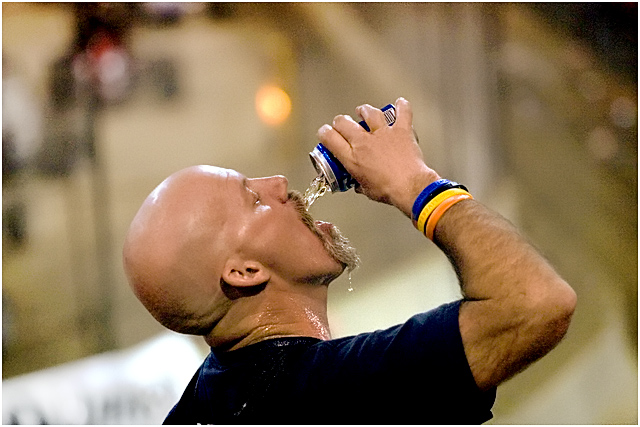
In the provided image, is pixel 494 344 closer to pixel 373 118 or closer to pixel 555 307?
pixel 555 307

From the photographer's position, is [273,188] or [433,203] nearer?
[433,203]

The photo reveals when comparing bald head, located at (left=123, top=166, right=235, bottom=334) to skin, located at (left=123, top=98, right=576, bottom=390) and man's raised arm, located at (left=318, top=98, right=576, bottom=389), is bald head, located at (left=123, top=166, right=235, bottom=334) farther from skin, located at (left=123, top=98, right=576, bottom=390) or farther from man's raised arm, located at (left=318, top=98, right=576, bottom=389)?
man's raised arm, located at (left=318, top=98, right=576, bottom=389)

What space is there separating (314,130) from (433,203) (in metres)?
2.71

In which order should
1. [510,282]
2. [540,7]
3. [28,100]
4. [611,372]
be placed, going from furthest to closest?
[540,7]
[28,100]
[611,372]
[510,282]

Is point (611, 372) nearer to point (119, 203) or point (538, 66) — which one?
point (538, 66)

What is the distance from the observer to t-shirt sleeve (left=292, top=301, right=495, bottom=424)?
0.98m

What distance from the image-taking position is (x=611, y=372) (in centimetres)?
329

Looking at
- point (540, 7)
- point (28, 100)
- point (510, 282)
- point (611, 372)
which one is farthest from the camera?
point (540, 7)

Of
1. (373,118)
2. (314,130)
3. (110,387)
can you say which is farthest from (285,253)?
(314,130)

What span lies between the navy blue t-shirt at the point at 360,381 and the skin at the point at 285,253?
38 mm

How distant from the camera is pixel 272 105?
3730mm

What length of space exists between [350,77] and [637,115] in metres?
1.56

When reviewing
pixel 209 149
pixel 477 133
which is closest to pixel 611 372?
pixel 477 133

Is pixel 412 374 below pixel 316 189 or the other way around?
below
